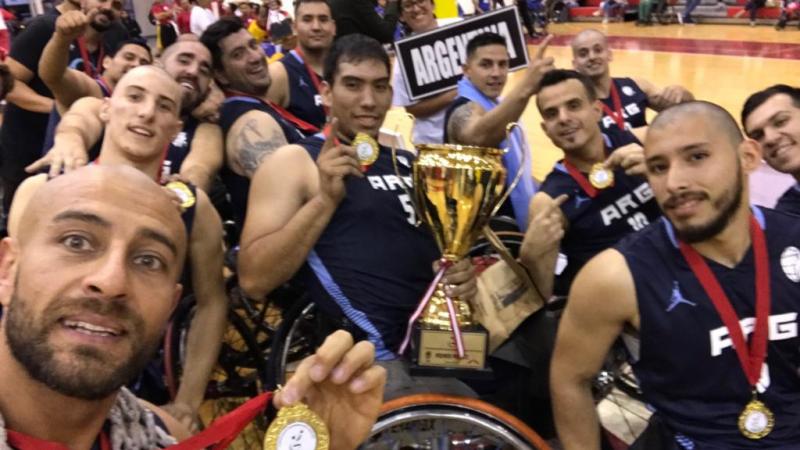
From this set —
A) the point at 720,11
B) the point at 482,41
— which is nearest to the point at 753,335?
the point at 482,41

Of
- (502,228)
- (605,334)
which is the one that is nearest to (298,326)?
(502,228)

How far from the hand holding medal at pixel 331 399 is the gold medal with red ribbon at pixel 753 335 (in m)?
0.98

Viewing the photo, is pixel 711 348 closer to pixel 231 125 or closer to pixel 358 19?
pixel 231 125

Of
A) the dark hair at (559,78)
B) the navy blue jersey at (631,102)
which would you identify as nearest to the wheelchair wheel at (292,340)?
the dark hair at (559,78)

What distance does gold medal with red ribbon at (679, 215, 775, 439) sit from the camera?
1718 mm

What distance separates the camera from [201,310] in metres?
2.25

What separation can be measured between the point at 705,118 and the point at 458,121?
1351 millimetres

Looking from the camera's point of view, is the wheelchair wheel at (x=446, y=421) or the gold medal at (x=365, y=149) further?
the gold medal at (x=365, y=149)

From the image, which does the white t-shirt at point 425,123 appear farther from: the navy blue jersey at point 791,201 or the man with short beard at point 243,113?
the navy blue jersey at point 791,201

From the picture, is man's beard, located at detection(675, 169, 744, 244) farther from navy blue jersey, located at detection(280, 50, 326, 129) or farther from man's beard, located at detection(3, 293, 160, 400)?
navy blue jersey, located at detection(280, 50, 326, 129)

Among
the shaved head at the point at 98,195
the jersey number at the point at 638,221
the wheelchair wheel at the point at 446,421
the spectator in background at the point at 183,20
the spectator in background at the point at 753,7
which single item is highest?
the shaved head at the point at 98,195

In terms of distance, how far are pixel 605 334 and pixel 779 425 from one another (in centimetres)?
46

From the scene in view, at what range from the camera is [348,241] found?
222 centimetres

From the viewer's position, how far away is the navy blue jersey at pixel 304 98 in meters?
3.35
